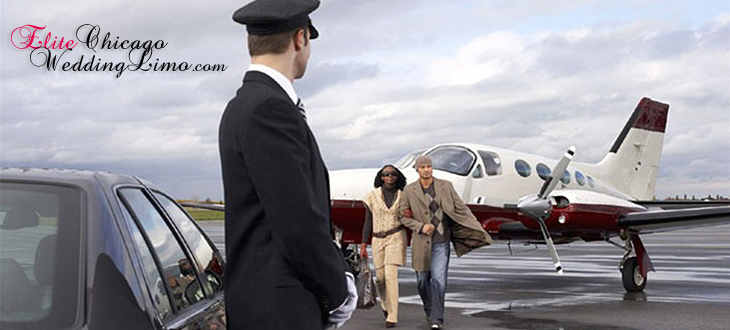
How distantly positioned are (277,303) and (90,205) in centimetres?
65

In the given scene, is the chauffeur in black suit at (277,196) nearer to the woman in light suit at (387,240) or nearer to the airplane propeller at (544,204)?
the woman in light suit at (387,240)

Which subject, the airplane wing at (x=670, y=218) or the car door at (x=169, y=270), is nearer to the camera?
the car door at (x=169, y=270)

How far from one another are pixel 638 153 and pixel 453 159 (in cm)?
801

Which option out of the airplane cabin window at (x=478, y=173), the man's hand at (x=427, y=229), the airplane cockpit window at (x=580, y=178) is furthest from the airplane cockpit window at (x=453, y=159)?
the man's hand at (x=427, y=229)

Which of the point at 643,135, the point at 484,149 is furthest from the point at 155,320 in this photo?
the point at 643,135

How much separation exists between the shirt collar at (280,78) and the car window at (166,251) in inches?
26.8

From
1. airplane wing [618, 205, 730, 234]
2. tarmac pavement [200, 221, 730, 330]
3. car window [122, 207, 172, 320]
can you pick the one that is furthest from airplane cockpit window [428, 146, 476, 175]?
car window [122, 207, 172, 320]

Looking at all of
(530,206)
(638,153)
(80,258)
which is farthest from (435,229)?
(638,153)

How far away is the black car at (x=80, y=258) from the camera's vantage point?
262cm

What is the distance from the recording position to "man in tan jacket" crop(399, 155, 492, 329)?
10.4 m

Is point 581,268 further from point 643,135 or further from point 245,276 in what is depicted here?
point 245,276

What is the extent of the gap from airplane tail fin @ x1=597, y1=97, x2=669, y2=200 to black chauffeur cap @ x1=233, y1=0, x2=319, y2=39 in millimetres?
19090

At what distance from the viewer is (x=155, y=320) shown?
2.83 metres

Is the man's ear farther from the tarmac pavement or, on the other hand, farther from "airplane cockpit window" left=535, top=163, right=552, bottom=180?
"airplane cockpit window" left=535, top=163, right=552, bottom=180
